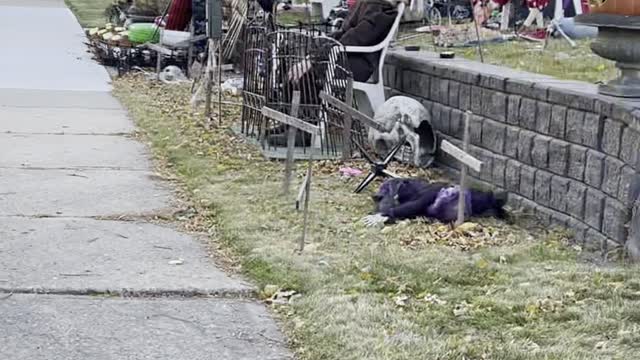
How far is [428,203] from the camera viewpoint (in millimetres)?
6645

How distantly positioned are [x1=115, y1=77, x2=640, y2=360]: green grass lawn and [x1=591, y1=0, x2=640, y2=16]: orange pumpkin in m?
1.32

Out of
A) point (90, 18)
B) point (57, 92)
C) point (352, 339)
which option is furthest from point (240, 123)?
point (90, 18)

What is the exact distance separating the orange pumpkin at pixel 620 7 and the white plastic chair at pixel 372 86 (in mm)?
3230

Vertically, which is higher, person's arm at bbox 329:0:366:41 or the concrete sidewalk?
person's arm at bbox 329:0:366:41

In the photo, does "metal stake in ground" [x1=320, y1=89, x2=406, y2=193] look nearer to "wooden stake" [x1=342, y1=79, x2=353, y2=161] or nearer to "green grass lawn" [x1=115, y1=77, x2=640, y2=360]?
"green grass lawn" [x1=115, y1=77, x2=640, y2=360]

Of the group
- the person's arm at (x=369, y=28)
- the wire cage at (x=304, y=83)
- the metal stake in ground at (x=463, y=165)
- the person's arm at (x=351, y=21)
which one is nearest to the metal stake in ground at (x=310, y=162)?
the metal stake in ground at (x=463, y=165)

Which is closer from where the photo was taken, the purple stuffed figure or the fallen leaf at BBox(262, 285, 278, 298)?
the fallen leaf at BBox(262, 285, 278, 298)

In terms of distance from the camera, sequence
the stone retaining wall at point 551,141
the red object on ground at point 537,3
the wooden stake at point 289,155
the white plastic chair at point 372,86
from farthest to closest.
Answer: the red object on ground at point 537,3 < the white plastic chair at point 372,86 < the wooden stake at point 289,155 < the stone retaining wall at point 551,141

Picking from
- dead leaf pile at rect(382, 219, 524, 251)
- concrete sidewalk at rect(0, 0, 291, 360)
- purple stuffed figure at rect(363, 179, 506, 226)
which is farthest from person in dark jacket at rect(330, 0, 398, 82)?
dead leaf pile at rect(382, 219, 524, 251)

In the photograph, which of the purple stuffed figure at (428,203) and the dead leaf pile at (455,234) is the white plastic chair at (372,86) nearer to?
the purple stuffed figure at (428,203)

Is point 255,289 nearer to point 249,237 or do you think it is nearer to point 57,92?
point 249,237

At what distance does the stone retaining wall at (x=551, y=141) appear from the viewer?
5.69 meters

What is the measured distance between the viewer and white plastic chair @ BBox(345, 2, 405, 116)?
9148 millimetres

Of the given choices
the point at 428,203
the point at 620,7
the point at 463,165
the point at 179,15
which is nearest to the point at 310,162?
the point at 463,165
